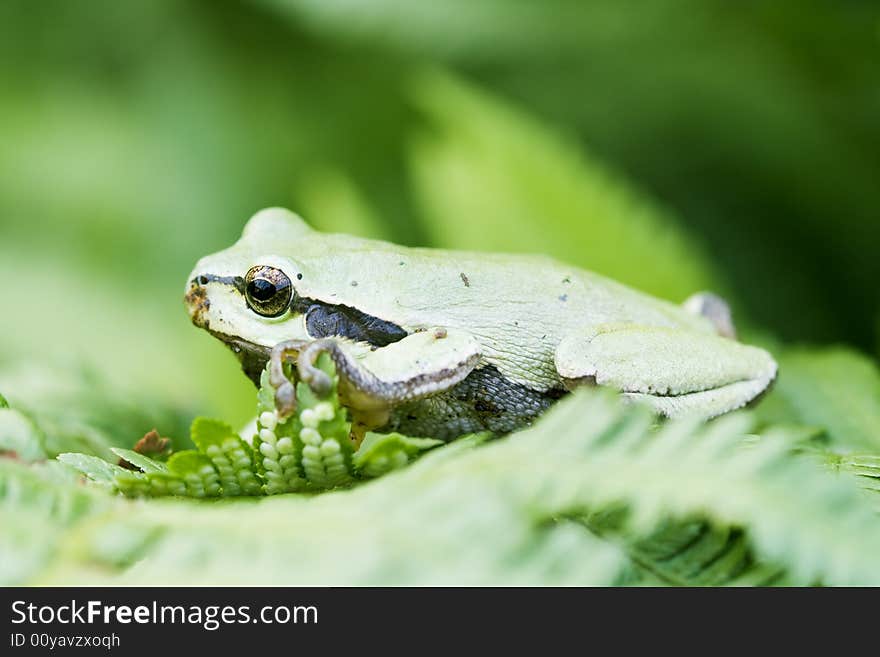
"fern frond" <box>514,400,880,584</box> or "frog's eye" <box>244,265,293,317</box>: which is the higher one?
"frog's eye" <box>244,265,293,317</box>

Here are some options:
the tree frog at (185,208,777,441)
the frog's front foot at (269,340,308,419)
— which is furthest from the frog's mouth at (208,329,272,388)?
the frog's front foot at (269,340,308,419)

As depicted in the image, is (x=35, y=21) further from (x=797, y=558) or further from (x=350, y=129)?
(x=797, y=558)

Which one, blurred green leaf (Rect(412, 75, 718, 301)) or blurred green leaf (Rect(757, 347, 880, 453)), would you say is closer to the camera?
blurred green leaf (Rect(757, 347, 880, 453))

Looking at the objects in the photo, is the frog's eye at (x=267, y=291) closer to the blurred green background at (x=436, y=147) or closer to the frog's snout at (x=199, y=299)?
the frog's snout at (x=199, y=299)

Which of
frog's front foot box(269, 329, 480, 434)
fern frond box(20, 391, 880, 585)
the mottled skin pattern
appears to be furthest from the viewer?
the mottled skin pattern

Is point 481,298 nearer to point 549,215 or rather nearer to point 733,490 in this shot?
point 549,215

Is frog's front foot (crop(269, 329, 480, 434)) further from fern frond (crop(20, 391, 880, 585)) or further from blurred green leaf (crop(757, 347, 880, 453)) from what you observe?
blurred green leaf (crop(757, 347, 880, 453))
